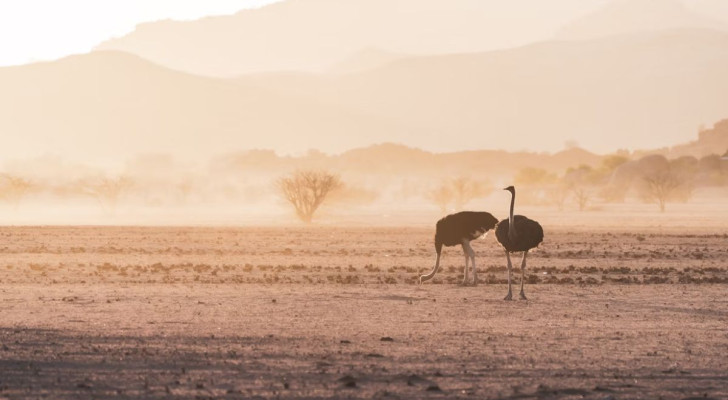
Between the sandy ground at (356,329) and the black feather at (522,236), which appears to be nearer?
the sandy ground at (356,329)

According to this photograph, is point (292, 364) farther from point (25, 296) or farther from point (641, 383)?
point (25, 296)

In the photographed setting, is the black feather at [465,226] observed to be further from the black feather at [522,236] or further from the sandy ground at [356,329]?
the black feather at [522,236]

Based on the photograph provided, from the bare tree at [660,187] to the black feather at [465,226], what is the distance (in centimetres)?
8467

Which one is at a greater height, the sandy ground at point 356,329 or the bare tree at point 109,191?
the bare tree at point 109,191

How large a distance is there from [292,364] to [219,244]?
36.3 metres

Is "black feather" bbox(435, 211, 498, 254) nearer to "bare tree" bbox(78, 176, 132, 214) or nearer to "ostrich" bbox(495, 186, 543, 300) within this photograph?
"ostrich" bbox(495, 186, 543, 300)

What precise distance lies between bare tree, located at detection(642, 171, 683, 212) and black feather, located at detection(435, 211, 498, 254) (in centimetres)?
8467

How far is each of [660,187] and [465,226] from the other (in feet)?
336

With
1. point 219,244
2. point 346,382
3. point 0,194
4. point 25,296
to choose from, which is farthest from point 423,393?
point 0,194

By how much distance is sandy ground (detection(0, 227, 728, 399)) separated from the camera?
14.3 m

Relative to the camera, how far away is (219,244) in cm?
5172

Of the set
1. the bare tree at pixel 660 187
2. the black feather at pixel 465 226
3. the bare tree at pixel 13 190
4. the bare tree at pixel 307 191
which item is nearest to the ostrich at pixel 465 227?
the black feather at pixel 465 226

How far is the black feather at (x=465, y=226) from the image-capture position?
2850 cm

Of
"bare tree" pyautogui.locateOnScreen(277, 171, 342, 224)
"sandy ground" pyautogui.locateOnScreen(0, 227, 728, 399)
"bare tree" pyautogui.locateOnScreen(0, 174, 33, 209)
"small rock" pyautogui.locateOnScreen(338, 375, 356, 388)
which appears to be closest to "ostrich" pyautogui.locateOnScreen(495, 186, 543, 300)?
"sandy ground" pyautogui.locateOnScreen(0, 227, 728, 399)
